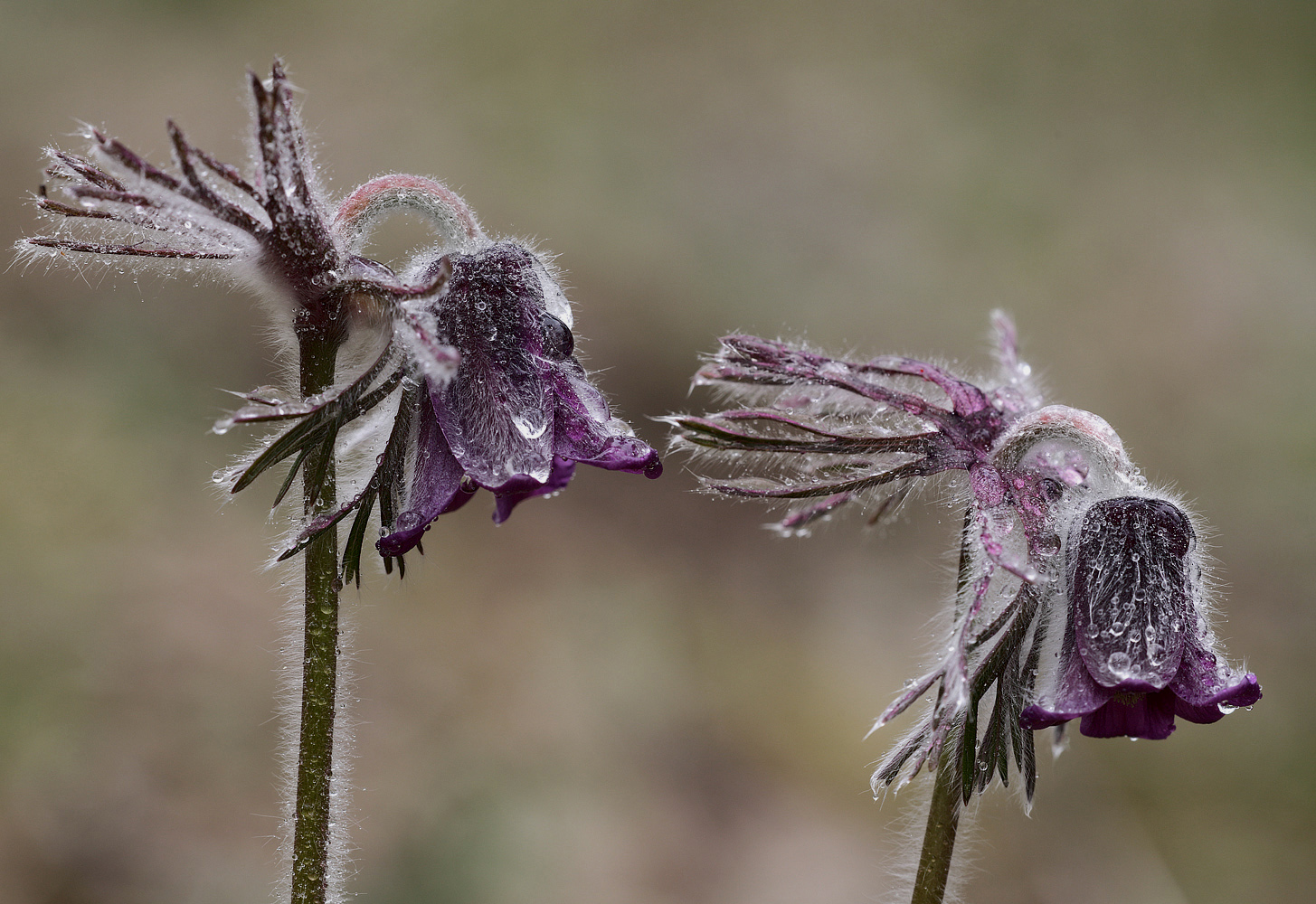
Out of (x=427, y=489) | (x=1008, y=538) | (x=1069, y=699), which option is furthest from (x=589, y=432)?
(x=1069, y=699)

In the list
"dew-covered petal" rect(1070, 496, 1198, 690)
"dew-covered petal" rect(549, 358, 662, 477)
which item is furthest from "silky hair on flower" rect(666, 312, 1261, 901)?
"dew-covered petal" rect(549, 358, 662, 477)

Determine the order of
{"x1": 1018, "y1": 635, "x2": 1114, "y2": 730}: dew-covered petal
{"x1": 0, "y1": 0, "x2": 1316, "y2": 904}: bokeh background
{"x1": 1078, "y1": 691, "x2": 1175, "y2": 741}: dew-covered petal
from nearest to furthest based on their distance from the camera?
{"x1": 1018, "y1": 635, "x2": 1114, "y2": 730}: dew-covered petal → {"x1": 1078, "y1": 691, "x2": 1175, "y2": 741}: dew-covered petal → {"x1": 0, "y1": 0, "x2": 1316, "y2": 904}: bokeh background

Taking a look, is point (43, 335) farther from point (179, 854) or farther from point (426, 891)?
point (426, 891)

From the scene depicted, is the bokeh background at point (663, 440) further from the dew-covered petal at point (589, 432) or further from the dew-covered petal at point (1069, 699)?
the dew-covered petal at point (589, 432)

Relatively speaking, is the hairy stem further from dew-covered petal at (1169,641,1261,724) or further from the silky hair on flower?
dew-covered petal at (1169,641,1261,724)

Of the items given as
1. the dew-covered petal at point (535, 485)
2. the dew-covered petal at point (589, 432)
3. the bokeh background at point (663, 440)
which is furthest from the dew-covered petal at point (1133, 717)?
the dew-covered petal at point (535, 485)

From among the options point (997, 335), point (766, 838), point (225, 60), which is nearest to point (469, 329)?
point (997, 335)

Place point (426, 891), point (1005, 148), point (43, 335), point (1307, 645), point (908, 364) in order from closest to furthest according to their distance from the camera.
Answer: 1. point (908, 364)
2. point (426, 891)
3. point (43, 335)
4. point (1307, 645)
5. point (1005, 148)
